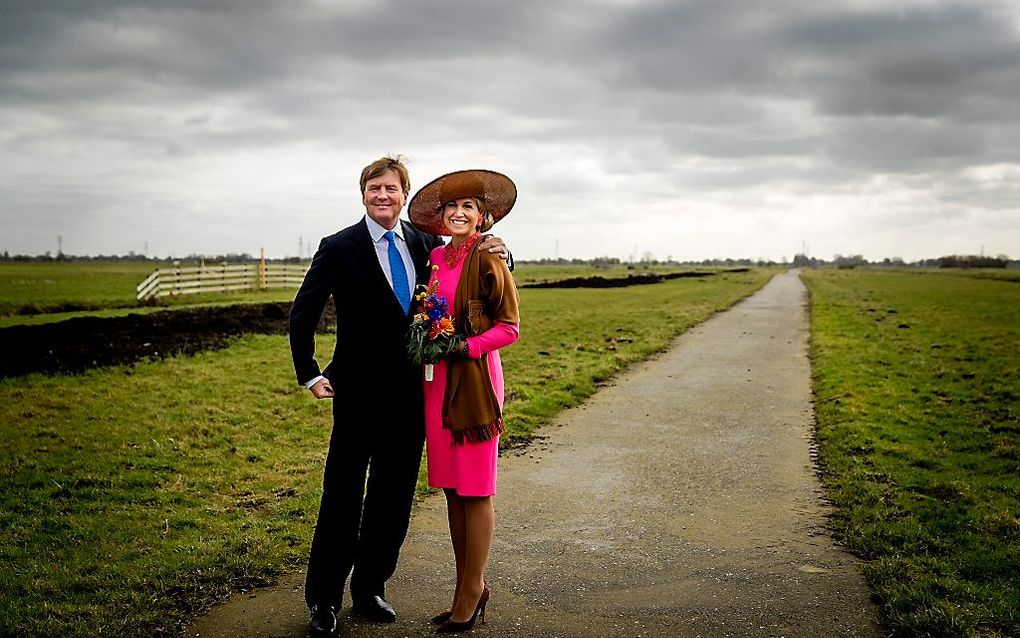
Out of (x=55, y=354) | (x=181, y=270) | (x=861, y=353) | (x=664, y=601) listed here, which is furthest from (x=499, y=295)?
(x=181, y=270)

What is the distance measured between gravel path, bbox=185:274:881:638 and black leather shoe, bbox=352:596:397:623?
2.8 inches

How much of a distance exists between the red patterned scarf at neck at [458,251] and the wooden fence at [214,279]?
27.7m

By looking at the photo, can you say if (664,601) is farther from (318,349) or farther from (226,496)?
(318,349)

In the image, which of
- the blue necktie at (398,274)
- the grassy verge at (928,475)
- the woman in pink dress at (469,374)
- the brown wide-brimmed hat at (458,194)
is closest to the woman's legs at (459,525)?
the woman in pink dress at (469,374)

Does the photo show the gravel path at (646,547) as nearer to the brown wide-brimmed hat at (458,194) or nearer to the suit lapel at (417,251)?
the suit lapel at (417,251)

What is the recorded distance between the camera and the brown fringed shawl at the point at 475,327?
3.76m

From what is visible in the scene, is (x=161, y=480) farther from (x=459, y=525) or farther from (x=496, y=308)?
(x=496, y=308)

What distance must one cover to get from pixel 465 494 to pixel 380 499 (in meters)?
0.54

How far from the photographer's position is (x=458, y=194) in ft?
12.7

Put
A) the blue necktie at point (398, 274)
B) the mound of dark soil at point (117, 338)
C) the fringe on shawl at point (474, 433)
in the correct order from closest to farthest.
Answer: the fringe on shawl at point (474, 433) → the blue necktie at point (398, 274) → the mound of dark soil at point (117, 338)

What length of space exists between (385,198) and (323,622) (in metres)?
2.17

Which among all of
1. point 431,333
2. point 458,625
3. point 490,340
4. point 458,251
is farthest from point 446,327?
point 458,625

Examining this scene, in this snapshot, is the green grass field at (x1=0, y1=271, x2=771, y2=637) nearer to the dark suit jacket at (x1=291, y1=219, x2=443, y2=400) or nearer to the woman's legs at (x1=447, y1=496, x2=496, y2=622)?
the woman's legs at (x1=447, y1=496, x2=496, y2=622)

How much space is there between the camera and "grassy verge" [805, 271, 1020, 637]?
4312mm
